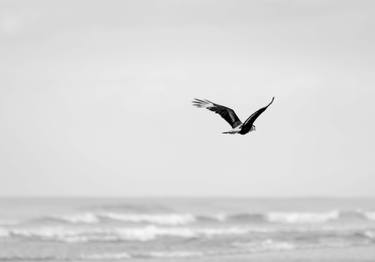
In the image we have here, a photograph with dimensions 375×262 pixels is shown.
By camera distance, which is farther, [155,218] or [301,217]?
[301,217]

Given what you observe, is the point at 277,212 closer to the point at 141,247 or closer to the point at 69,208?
the point at 69,208

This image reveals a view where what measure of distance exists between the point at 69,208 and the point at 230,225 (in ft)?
41.2

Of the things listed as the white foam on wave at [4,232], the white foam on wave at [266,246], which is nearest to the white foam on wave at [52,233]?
the white foam on wave at [4,232]

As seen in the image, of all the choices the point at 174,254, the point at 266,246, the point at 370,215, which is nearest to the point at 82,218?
the point at 266,246

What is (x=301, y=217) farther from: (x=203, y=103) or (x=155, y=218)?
(x=203, y=103)

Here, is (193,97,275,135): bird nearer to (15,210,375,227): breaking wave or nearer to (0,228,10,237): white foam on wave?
(0,228,10,237): white foam on wave

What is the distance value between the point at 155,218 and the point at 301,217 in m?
8.19

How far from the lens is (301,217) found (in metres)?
58.1

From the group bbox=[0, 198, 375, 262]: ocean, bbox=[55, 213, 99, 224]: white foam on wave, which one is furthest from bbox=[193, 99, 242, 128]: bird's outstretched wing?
bbox=[55, 213, 99, 224]: white foam on wave

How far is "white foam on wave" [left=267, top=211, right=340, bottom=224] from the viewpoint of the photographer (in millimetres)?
55406

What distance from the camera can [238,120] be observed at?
76.0 ft

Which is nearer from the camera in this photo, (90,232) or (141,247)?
(141,247)

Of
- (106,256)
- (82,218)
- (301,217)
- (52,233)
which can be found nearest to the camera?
(106,256)

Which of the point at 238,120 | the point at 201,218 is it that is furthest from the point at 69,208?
the point at 238,120
